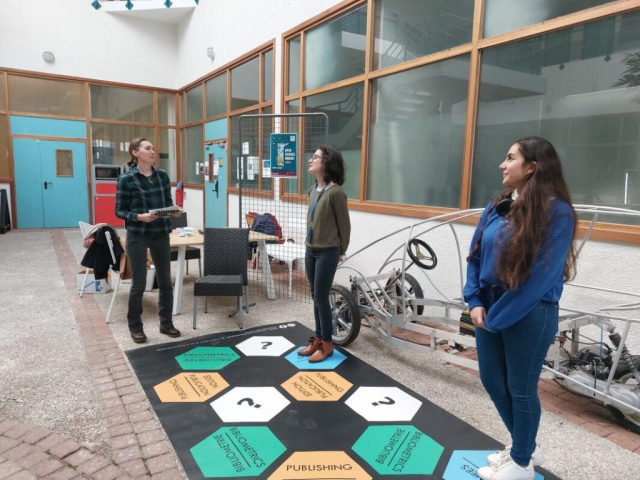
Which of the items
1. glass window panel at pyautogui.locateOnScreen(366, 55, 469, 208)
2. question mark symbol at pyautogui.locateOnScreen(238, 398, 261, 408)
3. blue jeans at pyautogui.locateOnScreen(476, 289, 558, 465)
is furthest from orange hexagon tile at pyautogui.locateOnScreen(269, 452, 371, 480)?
glass window panel at pyautogui.locateOnScreen(366, 55, 469, 208)

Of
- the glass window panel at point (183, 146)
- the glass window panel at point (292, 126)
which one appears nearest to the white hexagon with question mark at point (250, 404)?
the glass window panel at point (292, 126)

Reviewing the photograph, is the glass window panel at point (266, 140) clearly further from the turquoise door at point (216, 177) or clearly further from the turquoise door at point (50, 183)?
the turquoise door at point (50, 183)

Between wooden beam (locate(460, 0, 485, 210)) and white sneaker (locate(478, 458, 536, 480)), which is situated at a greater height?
wooden beam (locate(460, 0, 485, 210))

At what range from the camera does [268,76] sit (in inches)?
275

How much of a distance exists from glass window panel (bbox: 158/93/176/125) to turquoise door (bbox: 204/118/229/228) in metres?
2.14

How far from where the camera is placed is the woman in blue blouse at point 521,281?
158 cm

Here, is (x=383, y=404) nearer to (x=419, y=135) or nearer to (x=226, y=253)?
(x=226, y=253)

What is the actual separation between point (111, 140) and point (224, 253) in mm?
7513

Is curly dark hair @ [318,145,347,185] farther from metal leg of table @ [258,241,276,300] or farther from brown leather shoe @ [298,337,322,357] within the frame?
metal leg of table @ [258,241,276,300]

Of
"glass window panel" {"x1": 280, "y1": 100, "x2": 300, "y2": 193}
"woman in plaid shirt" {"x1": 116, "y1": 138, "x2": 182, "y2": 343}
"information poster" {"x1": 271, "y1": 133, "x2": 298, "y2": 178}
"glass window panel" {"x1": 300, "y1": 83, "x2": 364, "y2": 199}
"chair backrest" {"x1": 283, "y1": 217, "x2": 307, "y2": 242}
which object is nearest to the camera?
"woman in plaid shirt" {"x1": 116, "y1": 138, "x2": 182, "y2": 343}

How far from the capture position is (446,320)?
3.21 m

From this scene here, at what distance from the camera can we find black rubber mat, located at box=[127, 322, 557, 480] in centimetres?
205

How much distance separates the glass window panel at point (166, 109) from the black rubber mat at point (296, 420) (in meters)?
8.64

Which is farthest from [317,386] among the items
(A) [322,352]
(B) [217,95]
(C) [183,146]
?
(C) [183,146]
